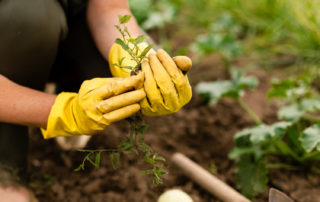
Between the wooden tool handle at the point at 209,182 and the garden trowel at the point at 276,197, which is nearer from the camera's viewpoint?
the garden trowel at the point at 276,197

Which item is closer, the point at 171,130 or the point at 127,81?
the point at 127,81

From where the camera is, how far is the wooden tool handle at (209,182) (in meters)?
1.27

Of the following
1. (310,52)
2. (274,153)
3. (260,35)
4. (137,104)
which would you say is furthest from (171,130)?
(260,35)

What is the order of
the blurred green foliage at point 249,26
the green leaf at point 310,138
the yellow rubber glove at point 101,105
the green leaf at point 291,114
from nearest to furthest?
1. the yellow rubber glove at point 101,105
2. the green leaf at point 310,138
3. the green leaf at point 291,114
4. the blurred green foliage at point 249,26

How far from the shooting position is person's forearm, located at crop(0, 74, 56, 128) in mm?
1097

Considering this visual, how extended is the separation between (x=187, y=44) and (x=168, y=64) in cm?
173

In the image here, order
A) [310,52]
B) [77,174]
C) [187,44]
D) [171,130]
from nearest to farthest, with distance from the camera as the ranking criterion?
[77,174]
[171,130]
[310,52]
[187,44]

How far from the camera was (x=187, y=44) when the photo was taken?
9.03ft

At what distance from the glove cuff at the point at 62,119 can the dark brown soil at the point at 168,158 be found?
43 cm

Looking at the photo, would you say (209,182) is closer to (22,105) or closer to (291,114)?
(291,114)

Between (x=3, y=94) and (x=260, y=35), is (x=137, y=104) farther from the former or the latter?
(x=260, y=35)

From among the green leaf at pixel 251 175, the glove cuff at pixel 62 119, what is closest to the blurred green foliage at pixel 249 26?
the green leaf at pixel 251 175

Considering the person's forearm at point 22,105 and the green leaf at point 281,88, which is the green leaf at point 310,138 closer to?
the green leaf at point 281,88

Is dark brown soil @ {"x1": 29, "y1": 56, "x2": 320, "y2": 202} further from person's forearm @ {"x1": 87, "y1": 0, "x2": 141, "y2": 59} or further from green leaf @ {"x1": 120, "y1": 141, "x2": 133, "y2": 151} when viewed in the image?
person's forearm @ {"x1": 87, "y1": 0, "x2": 141, "y2": 59}
